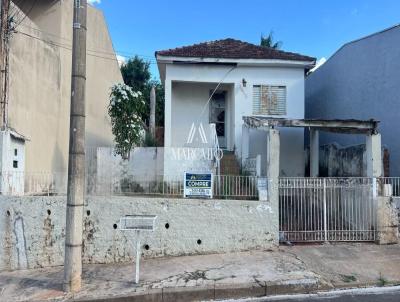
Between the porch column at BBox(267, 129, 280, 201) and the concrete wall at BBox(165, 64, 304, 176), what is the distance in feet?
13.9

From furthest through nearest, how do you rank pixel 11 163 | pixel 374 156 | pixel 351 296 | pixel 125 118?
pixel 125 118
pixel 374 156
pixel 11 163
pixel 351 296

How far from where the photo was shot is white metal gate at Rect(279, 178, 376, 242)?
1026cm

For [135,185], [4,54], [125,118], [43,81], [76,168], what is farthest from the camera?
[125,118]

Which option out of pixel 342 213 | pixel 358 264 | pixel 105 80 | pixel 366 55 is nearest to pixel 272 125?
pixel 342 213

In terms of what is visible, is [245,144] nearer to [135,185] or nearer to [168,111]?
[168,111]

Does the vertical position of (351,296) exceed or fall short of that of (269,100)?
it falls short

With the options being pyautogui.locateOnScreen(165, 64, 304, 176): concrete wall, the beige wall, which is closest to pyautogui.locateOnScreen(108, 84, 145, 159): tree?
the beige wall

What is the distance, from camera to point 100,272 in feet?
28.5

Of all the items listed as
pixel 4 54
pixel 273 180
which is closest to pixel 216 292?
pixel 273 180

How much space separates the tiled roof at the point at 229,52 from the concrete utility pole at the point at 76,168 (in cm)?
688

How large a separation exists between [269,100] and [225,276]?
835 cm

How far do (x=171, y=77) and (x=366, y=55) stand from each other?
6.94 metres

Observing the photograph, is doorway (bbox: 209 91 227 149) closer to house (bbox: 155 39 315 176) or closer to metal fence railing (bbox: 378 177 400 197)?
house (bbox: 155 39 315 176)

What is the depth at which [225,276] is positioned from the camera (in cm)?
800
